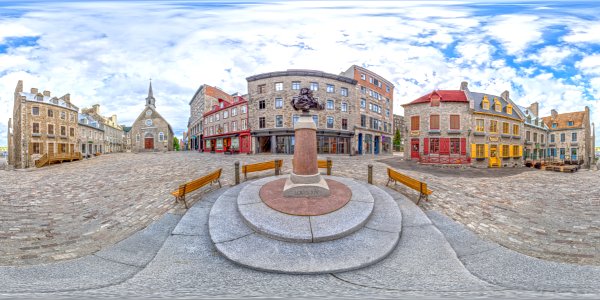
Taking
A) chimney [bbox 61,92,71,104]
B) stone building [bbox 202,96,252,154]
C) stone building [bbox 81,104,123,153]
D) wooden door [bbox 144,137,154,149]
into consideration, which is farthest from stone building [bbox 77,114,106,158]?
stone building [bbox 202,96,252,154]

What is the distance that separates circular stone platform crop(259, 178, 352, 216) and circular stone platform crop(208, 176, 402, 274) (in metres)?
0.20

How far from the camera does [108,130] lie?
156 ft

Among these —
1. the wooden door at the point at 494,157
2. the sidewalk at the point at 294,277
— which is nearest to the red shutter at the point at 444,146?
the wooden door at the point at 494,157

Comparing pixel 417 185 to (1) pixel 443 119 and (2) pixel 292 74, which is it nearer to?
(1) pixel 443 119

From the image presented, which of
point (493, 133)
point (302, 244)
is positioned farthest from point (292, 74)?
point (302, 244)

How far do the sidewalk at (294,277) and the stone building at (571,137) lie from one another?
43.0 metres

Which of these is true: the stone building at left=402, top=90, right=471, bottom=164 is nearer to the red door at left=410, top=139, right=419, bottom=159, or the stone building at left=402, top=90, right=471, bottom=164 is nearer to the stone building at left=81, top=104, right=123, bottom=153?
the red door at left=410, top=139, right=419, bottom=159

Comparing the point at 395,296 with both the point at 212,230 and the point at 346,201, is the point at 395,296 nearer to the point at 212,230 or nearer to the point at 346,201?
the point at 346,201

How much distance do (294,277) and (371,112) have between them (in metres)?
33.6

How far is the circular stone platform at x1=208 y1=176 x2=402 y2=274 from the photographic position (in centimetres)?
367

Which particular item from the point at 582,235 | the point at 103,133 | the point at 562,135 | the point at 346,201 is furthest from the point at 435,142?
the point at 103,133

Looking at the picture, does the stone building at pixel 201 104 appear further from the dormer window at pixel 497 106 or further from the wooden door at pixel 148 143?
the dormer window at pixel 497 106

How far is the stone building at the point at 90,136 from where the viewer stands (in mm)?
36041

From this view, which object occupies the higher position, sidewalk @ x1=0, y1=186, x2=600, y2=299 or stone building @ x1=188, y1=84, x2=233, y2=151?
stone building @ x1=188, y1=84, x2=233, y2=151
